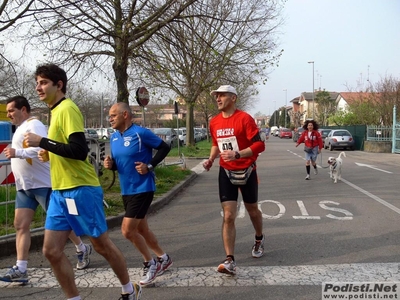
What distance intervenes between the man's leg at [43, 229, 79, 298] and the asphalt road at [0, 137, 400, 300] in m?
0.68

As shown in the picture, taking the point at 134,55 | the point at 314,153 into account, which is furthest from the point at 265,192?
the point at 134,55

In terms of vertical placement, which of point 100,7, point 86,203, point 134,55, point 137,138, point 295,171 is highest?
point 100,7

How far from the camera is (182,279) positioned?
15.2ft

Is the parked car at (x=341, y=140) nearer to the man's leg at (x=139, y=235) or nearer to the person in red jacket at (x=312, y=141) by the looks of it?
the person in red jacket at (x=312, y=141)

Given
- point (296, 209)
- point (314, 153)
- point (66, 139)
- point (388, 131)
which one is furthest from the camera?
point (388, 131)

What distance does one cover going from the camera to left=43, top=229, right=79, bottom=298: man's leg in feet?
11.5

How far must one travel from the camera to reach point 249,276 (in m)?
4.67

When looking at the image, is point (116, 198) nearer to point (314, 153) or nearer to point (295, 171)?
point (314, 153)

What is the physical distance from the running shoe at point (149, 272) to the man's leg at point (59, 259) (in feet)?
3.22

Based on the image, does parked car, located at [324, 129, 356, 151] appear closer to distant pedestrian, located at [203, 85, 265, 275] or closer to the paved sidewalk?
the paved sidewalk

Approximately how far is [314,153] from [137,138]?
1042cm

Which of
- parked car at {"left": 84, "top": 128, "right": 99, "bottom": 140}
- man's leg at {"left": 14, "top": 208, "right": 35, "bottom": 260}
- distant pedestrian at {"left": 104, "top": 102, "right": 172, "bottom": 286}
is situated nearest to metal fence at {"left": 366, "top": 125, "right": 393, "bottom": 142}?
parked car at {"left": 84, "top": 128, "right": 99, "bottom": 140}

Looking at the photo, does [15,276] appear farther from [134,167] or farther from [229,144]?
[229,144]

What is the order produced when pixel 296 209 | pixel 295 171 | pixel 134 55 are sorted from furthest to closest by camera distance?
pixel 295 171 < pixel 134 55 < pixel 296 209
